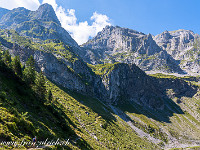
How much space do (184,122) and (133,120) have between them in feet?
347

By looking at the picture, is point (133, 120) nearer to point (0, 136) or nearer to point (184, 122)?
point (184, 122)

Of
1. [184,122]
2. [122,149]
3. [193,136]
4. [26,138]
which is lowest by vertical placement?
[122,149]

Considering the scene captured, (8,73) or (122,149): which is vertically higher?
(8,73)

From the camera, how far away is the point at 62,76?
159375 mm

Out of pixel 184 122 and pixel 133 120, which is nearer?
pixel 133 120

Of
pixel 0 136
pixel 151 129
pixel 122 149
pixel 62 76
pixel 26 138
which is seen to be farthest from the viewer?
pixel 62 76

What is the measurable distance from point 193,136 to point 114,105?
114136 millimetres

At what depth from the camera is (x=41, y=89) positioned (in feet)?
170

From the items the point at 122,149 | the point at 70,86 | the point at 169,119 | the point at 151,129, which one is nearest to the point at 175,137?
the point at 151,129

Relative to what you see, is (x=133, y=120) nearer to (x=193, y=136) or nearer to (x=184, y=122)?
(x=193, y=136)

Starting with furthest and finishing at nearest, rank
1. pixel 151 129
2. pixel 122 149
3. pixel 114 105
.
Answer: pixel 114 105
pixel 151 129
pixel 122 149

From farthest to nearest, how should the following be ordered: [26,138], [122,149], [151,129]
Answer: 1. [151,129]
2. [122,149]
3. [26,138]

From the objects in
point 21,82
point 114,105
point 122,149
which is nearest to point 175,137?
point 114,105

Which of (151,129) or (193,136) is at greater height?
(193,136)
